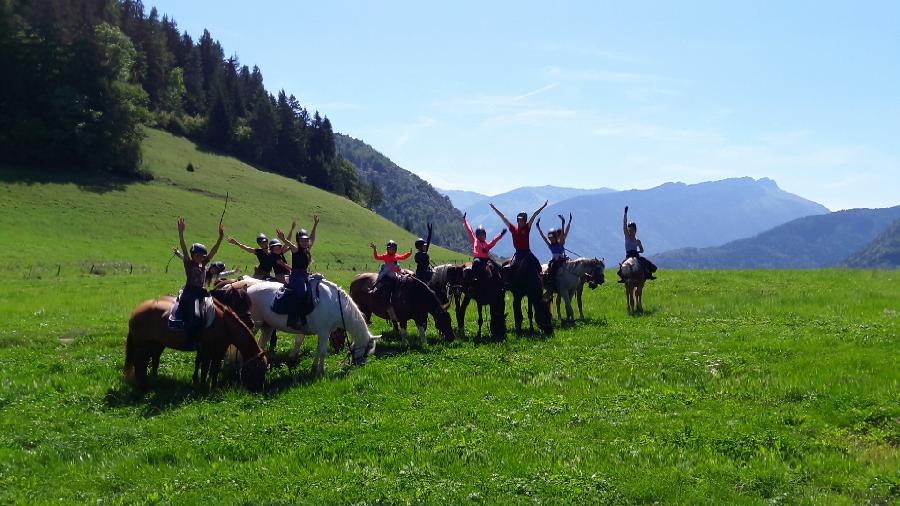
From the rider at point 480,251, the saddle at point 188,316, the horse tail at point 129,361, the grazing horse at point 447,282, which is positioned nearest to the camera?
the saddle at point 188,316

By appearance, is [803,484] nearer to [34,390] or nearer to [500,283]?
[500,283]

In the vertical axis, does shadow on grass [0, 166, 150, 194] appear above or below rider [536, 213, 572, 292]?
above

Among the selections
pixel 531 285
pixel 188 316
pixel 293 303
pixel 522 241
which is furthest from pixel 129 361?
pixel 531 285

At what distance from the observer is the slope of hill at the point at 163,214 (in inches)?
2149

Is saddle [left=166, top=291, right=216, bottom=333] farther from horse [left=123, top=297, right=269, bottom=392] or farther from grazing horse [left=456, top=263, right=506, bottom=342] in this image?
grazing horse [left=456, top=263, right=506, bottom=342]

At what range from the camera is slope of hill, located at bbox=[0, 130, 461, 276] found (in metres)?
54.6

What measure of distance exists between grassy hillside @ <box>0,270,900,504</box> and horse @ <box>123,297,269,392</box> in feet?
1.58

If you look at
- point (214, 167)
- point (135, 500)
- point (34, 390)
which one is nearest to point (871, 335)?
point (135, 500)

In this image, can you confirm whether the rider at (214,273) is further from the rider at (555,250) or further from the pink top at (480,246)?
the rider at (555,250)

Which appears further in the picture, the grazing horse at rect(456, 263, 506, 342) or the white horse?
the grazing horse at rect(456, 263, 506, 342)

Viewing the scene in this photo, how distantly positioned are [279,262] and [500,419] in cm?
757

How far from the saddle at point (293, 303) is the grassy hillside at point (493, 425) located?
143cm

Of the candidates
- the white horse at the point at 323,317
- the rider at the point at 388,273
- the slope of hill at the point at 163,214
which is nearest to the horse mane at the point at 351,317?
the white horse at the point at 323,317

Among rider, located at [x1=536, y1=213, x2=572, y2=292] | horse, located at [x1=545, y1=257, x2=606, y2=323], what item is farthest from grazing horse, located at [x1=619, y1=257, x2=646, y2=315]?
rider, located at [x1=536, y1=213, x2=572, y2=292]
